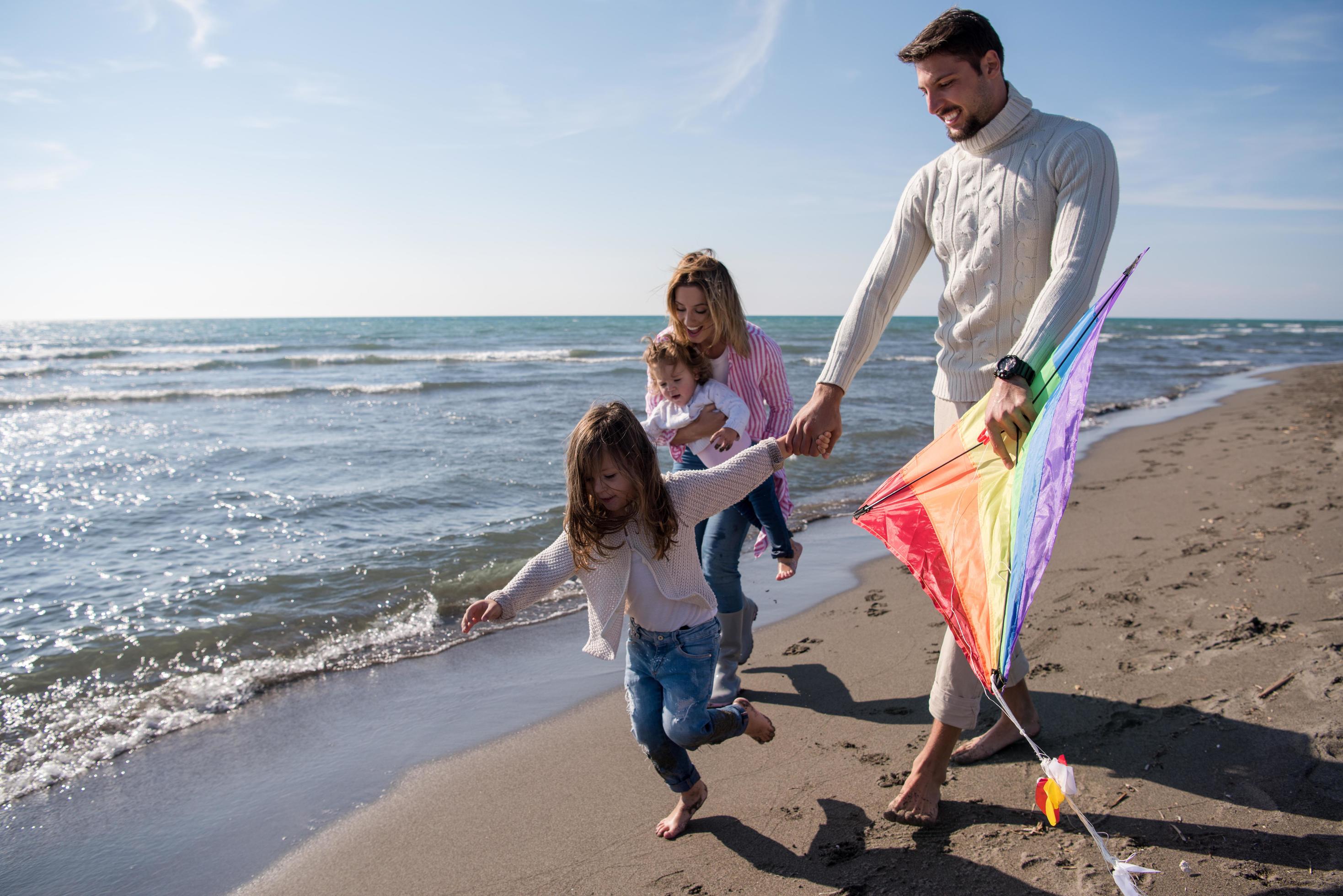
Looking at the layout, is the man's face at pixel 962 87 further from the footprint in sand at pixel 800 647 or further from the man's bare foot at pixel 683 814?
the footprint in sand at pixel 800 647

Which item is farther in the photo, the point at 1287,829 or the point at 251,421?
the point at 251,421

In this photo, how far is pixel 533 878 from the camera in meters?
2.38

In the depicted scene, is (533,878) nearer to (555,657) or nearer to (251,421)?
(555,657)

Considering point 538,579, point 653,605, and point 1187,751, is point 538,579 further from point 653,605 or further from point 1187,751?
point 1187,751

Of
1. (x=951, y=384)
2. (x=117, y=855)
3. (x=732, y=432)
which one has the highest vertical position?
(x=951, y=384)

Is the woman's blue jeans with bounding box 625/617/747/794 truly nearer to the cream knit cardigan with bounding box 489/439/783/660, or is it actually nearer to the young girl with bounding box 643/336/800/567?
the cream knit cardigan with bounding box 489/439/783/660

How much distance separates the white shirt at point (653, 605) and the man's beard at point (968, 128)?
1.64 metres

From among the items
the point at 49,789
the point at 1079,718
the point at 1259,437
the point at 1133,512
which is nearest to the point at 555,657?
the point at 49,789

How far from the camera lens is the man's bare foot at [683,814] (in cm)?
251

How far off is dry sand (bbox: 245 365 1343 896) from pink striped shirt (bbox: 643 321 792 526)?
106 centimetres

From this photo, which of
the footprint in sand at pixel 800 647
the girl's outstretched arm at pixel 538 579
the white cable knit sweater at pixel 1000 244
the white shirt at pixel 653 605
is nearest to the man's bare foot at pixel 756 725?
the white shirt at pixel 653 605

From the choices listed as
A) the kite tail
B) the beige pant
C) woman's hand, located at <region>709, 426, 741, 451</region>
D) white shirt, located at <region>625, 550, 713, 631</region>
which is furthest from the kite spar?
woman's hand, located at <region>709, 426, 741, 451</region>

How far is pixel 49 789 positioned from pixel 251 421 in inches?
420

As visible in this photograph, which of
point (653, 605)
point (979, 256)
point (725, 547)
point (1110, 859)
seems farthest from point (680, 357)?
point (1110, 859)
